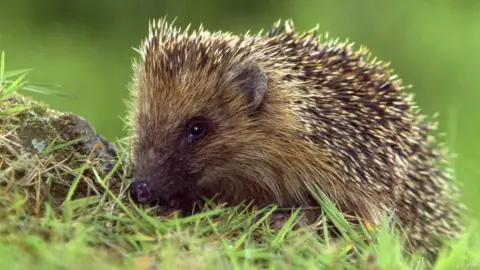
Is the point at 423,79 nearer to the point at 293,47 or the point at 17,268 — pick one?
the point at 293,47

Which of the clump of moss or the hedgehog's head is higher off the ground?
the hedgehog's head

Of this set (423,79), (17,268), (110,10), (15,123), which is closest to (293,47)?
(15,123)

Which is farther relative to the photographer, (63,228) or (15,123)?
(15,123)

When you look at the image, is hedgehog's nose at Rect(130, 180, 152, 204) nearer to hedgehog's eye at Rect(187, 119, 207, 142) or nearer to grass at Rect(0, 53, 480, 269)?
grass at Rect(0, 53, 480, 269)

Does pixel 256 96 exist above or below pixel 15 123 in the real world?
above

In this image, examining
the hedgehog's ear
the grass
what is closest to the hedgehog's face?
the hedgehog's ear

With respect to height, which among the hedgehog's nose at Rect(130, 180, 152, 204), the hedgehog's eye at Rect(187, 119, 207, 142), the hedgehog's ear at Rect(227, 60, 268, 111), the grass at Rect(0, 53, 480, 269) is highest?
the hedgehog's ear at Rect(227, 60, 268, 111)
